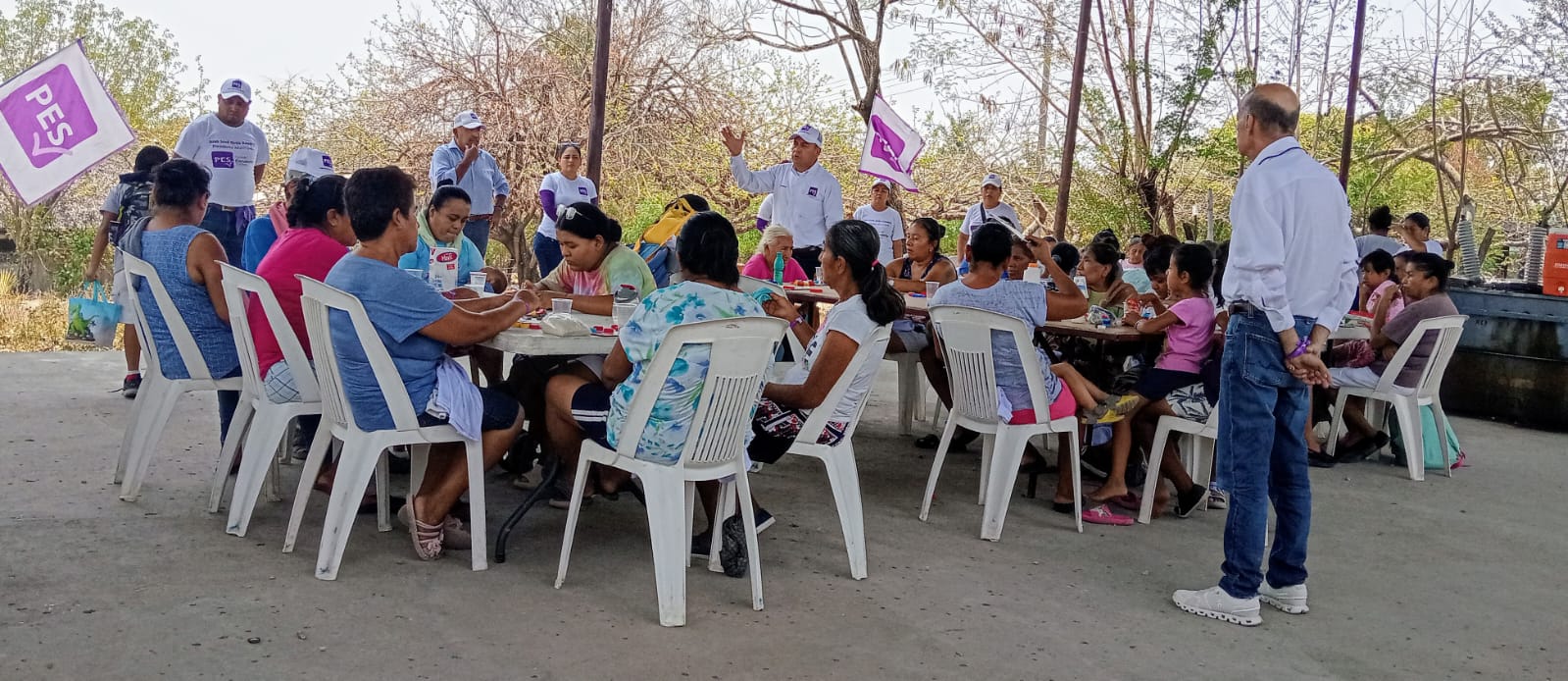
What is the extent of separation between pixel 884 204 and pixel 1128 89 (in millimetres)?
6526

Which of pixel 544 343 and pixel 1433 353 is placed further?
pixel 1433 353

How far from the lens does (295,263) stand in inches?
160

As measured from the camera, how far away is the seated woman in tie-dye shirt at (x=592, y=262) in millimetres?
4781

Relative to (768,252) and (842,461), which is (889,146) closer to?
(768,252)

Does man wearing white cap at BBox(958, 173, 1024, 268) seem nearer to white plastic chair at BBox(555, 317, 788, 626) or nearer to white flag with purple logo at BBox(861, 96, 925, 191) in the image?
white flag with purple logo at BBox(861, 96, 925, 191)

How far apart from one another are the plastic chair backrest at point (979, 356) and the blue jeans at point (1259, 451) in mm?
888

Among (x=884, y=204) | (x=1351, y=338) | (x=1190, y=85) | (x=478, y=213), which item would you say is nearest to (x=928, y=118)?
(x=1190, y=85)

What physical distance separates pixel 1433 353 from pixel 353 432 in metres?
4.87

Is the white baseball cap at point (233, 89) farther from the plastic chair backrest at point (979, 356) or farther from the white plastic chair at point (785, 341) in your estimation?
the plastic chair backrest at point (979, 356)

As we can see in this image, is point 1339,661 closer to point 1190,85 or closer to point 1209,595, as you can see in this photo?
point 1209,595

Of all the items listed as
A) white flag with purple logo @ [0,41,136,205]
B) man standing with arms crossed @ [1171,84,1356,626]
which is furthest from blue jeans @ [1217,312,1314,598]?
white flag with purple logo @ [0,41,136,205]

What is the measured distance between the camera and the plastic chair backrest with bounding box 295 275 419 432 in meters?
3.42

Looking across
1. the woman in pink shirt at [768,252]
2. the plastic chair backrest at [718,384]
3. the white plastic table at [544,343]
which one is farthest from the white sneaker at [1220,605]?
the woman in pink shirt at [768,252]

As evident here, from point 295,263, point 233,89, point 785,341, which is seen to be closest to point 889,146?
point 785,341
